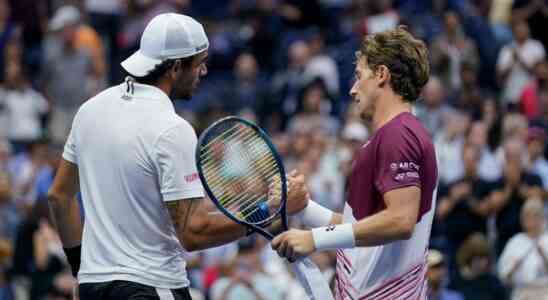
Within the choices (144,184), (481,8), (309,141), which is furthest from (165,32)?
(481,8)

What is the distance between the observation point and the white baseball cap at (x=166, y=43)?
232 inches

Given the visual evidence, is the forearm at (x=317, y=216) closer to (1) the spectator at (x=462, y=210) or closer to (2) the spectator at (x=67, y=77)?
(1) the spectator at (x=462, y=210)

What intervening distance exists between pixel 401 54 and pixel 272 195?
2.85ft

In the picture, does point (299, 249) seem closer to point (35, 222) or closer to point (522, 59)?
point (35, 222)

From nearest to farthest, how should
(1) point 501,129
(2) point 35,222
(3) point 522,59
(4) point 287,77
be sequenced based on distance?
(2) point 35,222, (1) point 501,129, (3) point 522,59, (4) point 287,77

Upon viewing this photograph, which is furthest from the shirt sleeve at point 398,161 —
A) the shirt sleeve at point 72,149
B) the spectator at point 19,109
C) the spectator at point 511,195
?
the spectator at point 19,109

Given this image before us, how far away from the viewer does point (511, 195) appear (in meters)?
12.7

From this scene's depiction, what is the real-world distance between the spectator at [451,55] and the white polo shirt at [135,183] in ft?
32.1

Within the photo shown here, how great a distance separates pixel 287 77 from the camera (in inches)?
647

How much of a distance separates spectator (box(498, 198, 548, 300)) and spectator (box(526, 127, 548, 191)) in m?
1.17

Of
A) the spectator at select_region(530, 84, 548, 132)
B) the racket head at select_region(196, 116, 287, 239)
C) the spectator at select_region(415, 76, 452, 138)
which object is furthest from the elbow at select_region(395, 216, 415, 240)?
the spectator at select_region(415, 76, 452, 138)

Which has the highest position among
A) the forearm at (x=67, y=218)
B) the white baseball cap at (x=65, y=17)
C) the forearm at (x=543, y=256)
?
the forearm at (x=67, y=218)

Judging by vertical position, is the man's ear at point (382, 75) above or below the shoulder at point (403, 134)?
above

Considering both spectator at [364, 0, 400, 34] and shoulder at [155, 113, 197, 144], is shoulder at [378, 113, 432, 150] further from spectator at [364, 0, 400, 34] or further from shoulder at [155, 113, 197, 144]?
spectator at [364, 0, 400, 34]
